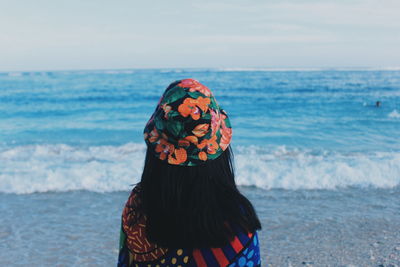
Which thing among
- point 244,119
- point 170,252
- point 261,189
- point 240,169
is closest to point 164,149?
point 170,252

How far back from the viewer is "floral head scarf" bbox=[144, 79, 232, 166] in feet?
3.32

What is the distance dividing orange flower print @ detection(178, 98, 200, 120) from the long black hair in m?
0.15

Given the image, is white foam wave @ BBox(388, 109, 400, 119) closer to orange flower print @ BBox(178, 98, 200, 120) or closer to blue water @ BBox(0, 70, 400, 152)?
blue water @ BBox(0, 70, 400, 152)

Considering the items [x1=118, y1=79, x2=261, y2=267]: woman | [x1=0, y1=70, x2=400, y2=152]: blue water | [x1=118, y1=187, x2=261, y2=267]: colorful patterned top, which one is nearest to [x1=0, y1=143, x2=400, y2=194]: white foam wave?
[x1=0, y1=70, x2=400, y2=152]: blue water

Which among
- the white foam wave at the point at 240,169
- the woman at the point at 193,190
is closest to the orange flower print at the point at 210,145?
the woman at the point at 193,190

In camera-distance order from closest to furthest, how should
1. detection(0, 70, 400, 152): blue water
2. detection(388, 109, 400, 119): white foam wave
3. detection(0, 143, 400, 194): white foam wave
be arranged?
detection(0, 143, 400, 194): white foam wave
detection(0, 70, 400, 152): blue water
detection(388, 109, 400, 119): white foam wave

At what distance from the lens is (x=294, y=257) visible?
3613 millimetres

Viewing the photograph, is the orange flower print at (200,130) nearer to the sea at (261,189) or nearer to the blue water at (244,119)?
the sea at (261,189)

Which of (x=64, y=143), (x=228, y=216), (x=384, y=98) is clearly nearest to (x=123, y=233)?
(x=228, y=216)

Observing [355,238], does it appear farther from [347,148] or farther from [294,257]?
[347,148]

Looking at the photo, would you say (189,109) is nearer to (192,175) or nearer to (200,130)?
(200,130)

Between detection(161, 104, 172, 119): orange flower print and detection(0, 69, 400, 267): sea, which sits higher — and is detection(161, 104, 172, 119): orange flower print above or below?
above

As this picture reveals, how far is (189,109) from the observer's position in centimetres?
100

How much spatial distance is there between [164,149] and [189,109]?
0.14 m
